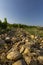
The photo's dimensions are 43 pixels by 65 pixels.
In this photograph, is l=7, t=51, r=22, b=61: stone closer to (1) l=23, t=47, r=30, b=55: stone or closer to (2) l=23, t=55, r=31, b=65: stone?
(2) l=23, t=55, r=31, b=65: stone

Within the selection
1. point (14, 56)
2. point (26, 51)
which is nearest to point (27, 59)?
point (14, 56)

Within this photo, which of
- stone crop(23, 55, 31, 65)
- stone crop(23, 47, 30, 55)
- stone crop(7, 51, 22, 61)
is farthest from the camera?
stone crop(23, 47, 30, 55)

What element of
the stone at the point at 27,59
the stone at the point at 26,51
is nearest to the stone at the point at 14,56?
the stone at the point at 27,59

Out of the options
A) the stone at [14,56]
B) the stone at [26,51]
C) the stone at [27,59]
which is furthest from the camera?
the stone at [26,51]

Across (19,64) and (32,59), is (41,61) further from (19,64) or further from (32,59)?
(19,64)

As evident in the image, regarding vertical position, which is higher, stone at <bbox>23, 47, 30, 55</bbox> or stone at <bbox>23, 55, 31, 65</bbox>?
stone at <bbox>23, 47, 30, 55</bbox>

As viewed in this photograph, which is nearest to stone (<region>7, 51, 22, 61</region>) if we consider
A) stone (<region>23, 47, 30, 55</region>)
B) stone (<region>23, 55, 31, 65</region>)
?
stone (<region>23, 55, 31, 65</region>)

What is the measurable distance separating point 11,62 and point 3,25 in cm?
831

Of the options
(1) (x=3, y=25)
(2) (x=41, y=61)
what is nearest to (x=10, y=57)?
(2) (x=41, y=61)

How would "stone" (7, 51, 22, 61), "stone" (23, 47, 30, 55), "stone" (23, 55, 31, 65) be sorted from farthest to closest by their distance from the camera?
1. "stone" (23, 47, 30, 55)
2. "stone" (7, 51, 22, 61)
3. "stone" (23, 55, 31, 65)

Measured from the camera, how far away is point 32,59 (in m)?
4.10

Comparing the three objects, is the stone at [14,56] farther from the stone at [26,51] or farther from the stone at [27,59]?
the stone at [26,51]

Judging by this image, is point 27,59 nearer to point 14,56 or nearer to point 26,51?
point 14,56

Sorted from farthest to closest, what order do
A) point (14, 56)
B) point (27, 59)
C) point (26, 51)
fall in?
point (26, 51), point (14, 56), point (27, 59)
